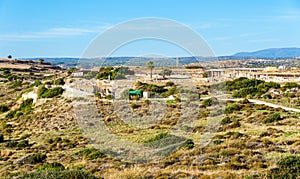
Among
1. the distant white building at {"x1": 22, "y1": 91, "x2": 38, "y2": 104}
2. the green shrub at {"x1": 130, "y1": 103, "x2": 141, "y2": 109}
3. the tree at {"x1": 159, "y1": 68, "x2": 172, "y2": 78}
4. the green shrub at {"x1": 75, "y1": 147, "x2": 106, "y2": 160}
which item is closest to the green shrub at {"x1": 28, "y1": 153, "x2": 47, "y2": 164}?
the green shrub at {"x1": 75, "y1": 147, "x2": 106, "y2": 160}

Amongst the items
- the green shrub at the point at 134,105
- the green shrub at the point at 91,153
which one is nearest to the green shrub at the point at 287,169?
the green shrub at the point at 91,153

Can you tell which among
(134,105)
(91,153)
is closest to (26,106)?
(134,105)

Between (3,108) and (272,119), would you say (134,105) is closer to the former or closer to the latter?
(272,119)

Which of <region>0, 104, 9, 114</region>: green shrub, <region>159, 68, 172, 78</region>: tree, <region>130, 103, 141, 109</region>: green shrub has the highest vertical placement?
<region>159, 68, 172, 78</region>: tree

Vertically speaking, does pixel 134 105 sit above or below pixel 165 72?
below

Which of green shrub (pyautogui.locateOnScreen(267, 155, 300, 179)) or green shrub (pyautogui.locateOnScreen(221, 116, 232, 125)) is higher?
green shrub (pyautogui.locateOnScreen(267, 155, 300, 179))

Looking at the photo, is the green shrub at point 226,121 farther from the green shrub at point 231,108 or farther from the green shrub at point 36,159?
the green shrub at point 36,159

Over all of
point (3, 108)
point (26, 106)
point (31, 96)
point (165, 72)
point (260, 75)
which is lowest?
point (3, 108)

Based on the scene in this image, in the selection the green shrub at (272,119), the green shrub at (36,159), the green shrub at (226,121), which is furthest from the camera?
the green shrub at (226,121)

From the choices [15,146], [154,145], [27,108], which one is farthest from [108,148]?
[27,108]

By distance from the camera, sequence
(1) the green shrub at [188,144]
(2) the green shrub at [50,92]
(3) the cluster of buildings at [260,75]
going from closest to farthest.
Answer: (1) the green shrub at [188,144] < (2) the green shrub at [50,92] < (3) the cluster of buildings at [260,75]

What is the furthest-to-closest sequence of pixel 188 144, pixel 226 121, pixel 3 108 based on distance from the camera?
pixel 3 108, pixel 226 121, pixel 188 144

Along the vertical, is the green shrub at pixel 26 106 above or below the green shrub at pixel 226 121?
below

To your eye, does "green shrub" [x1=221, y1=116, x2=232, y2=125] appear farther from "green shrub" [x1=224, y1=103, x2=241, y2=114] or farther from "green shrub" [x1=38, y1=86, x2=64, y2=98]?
"green shrub" [x1=38, y1=86, x2=64, y2=98]
